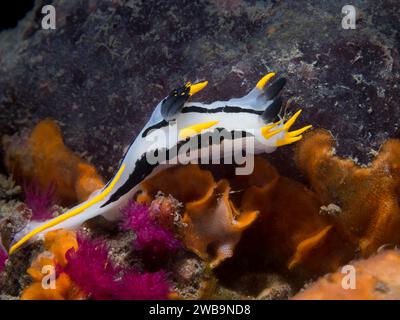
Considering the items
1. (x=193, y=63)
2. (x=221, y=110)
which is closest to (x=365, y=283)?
(x=221, y=110)

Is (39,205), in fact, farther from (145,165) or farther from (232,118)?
(232,118)

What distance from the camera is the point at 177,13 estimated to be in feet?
11.2

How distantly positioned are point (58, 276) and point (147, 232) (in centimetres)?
63

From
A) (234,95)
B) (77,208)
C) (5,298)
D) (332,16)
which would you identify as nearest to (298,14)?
(332,16)

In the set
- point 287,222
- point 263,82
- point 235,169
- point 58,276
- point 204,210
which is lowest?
point 287,222

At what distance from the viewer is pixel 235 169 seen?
3.07 metres

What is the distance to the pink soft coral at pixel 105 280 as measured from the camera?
2.40 meters

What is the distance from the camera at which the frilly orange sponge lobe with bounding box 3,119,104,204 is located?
354 cm

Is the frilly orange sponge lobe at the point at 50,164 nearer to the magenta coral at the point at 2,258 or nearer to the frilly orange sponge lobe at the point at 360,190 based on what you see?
the magenta coral at the point at 2,258

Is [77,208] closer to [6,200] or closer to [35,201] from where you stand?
[35,201]

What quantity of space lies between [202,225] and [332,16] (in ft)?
6.42

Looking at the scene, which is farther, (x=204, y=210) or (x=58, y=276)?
(x=204, y=210)
